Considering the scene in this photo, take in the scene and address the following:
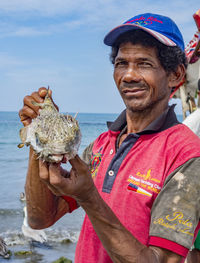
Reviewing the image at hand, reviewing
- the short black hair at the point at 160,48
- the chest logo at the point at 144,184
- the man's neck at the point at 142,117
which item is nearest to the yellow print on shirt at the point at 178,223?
the chest logo at the point at 144,184

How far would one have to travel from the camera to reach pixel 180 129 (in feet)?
6.44

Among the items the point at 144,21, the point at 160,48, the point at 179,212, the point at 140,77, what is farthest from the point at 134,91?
the point at 179,212

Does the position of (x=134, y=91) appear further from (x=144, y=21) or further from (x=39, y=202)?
(x=39, y=202)

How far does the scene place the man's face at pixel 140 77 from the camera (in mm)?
2057

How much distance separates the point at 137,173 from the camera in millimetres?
1883

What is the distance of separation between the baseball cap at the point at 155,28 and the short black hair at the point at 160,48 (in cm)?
4

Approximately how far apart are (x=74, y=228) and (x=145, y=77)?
307 inches

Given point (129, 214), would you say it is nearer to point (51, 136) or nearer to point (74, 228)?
point (51, 136)


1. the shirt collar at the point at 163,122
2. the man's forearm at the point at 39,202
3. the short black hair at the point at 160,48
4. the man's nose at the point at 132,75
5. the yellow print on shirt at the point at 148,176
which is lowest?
the man's forearm at the point at 39,202

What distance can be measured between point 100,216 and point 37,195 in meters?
0.70

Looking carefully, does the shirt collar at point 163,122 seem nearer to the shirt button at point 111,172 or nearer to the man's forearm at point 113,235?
the shirt button at point 111,172

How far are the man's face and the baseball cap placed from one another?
10 cm

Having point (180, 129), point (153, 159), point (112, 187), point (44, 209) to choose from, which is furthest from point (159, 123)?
point (44, 209)

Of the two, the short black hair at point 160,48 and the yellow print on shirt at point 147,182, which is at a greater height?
the short black hair at point 160,48
